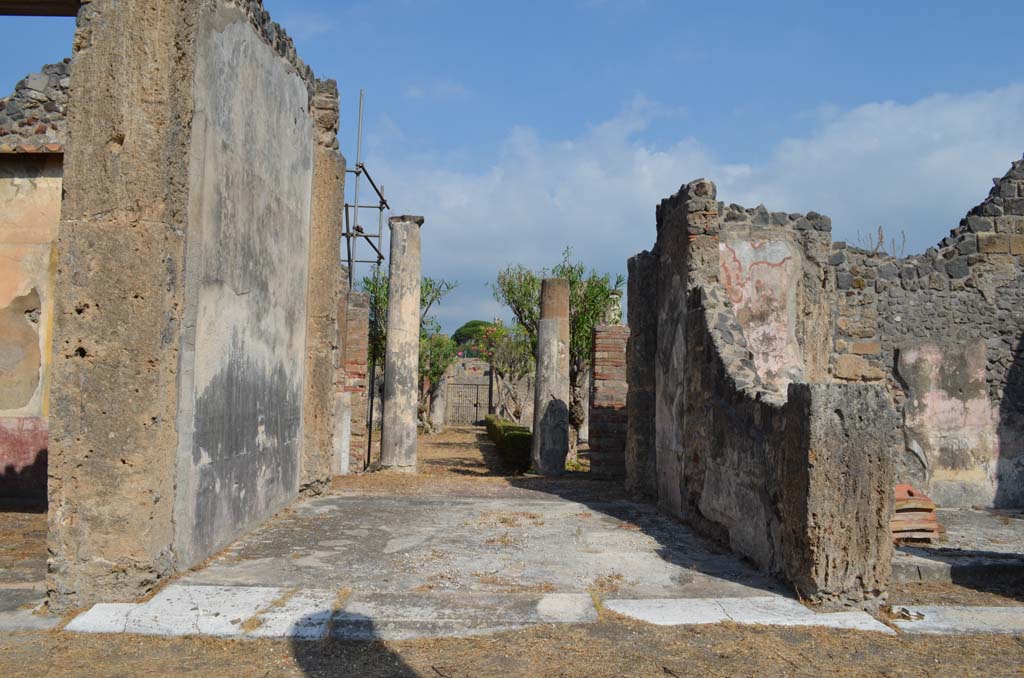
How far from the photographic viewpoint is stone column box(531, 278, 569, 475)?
1263 cm

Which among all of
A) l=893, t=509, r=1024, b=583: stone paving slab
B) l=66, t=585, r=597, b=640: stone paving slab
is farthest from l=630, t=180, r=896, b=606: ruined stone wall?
l=66, t=585, r=597, b=640: stone paving slab

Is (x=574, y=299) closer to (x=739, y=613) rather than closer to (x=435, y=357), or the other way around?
(x=435, y=357)

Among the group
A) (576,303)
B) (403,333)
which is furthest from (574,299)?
(403,333)

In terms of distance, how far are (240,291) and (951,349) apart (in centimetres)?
719

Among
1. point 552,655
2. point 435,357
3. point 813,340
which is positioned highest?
point 435,357

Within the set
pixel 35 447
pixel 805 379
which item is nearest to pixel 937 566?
pixel 805 379

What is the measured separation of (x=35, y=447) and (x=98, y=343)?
455cm

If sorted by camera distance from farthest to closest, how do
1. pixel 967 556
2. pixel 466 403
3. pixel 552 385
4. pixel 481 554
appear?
pixel 466 403 < pixel 552 385 < pixel 967 556 < pixel 481 554

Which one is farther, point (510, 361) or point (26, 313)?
point (510, 361)

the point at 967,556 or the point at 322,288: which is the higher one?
the point at 322,288

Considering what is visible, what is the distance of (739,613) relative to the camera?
4.04 metres

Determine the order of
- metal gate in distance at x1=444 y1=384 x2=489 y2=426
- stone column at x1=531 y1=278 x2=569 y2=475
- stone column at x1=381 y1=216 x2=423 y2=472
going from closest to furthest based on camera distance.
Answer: stone column at x1=381 y1=216 x2=423 y2=472
stone column at x1=531 y1=278 x2=569 y2=475
metal gate in distance at x1=444 y1=384 x2=489 y2=426

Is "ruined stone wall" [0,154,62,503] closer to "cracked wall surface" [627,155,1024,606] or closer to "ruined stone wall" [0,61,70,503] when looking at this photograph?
"ruined stone wall" [0,61,70,503]

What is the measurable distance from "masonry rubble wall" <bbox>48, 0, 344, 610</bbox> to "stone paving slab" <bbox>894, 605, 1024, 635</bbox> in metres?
3.83
